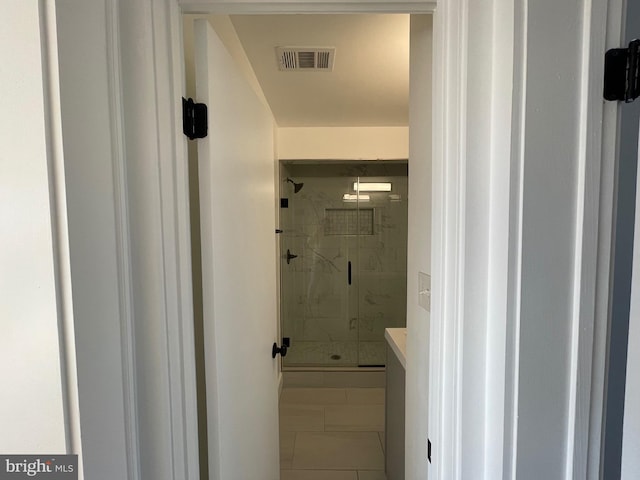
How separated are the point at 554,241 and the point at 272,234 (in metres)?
1.15

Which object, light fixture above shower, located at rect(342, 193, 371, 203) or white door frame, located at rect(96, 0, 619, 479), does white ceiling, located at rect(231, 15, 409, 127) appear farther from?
light fixture above shower, located at rect(342, 193, 371, 203)

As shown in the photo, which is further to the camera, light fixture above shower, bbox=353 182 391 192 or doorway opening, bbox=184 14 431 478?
light fixture above shower, bbox=353 182 391 192

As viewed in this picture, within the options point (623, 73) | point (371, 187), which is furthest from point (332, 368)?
point (623, 73)

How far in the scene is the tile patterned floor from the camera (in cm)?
187

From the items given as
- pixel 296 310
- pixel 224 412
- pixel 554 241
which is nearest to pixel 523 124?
pixel 554 241

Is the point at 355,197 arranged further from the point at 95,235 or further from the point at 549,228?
the point at 95,235

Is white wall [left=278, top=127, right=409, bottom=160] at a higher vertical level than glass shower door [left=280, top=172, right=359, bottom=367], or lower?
higher

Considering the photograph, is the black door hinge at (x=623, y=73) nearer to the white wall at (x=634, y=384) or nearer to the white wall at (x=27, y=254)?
the white wall at (x=634, y=384)

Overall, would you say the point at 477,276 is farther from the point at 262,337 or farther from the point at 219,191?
the point at 262,337

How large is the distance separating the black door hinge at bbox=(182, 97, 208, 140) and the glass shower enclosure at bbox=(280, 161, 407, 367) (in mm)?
2542

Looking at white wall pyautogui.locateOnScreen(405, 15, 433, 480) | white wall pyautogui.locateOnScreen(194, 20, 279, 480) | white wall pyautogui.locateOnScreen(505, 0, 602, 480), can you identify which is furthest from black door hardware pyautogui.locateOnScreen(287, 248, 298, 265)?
white wall pyautogui.locateOnScreen(505, 0, 602, 480)

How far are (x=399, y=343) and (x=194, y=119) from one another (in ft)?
4.25

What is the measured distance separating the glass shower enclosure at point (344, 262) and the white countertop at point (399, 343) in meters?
1.83

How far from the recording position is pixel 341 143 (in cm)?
262
